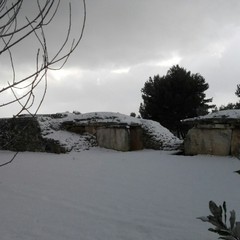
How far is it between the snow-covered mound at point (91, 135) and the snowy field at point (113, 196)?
1338mm

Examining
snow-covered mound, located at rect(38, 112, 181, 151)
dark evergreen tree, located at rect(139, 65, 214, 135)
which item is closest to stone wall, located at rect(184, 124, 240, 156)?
snow-covered mound, located at rect(38, 112, 181, 151)

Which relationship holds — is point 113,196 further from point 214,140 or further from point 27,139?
point 27,139

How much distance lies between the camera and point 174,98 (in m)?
21.9

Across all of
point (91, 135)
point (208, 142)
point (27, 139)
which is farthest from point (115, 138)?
point (208, 142)

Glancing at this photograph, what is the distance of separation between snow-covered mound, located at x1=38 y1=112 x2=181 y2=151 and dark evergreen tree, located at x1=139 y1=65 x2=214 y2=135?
12206 millimetres

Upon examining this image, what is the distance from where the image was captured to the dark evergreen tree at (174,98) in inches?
868

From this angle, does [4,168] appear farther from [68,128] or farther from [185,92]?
[185,92]

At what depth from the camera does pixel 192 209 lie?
13.4ft

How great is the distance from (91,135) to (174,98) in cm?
1300

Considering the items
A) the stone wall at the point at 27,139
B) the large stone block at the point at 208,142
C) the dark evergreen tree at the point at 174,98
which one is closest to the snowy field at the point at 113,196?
the large stone block at the point at 208,142

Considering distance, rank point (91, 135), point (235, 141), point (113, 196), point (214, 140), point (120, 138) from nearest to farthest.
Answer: point (113, 196) → point (235, 141) → point (214, 140) → point (120, 138) → point (91, 135)

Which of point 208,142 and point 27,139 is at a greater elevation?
point 27,139

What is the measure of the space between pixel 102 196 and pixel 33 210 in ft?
3.20

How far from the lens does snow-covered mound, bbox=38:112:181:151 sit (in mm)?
9047
